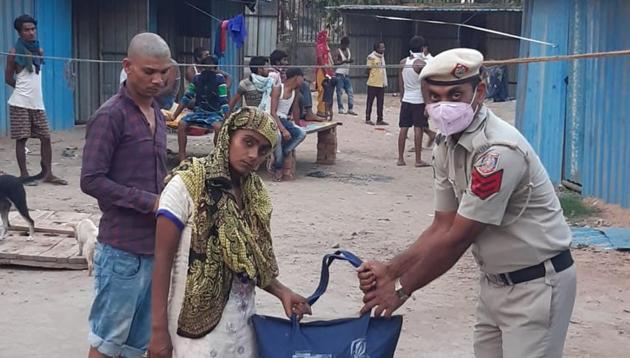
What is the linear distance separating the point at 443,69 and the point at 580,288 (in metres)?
4.41

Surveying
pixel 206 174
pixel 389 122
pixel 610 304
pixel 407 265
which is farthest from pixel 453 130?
pixel 389 122

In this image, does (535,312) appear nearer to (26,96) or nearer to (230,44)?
(26,96)

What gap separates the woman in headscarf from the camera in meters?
3.40

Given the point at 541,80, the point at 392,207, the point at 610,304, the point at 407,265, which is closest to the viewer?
the point at 407,265

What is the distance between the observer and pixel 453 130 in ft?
11.3

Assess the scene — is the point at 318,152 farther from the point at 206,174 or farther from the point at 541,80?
the point at 206,174

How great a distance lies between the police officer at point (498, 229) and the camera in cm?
335

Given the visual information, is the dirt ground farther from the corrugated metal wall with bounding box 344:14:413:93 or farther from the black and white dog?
the corrugated metal wall with bounding box 344:14:413:93

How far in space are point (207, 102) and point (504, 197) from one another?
31.4ft

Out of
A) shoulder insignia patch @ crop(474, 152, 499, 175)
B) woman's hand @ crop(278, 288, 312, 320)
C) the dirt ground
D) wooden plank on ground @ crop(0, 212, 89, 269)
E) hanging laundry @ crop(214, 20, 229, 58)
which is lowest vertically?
the dirt ground

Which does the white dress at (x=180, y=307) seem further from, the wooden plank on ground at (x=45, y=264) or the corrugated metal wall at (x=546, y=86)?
the corrugated metal wall at (x=546, y=86)

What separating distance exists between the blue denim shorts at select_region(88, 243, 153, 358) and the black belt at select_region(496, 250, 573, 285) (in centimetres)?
156

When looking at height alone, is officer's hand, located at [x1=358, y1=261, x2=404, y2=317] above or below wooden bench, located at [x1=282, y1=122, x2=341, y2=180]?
above

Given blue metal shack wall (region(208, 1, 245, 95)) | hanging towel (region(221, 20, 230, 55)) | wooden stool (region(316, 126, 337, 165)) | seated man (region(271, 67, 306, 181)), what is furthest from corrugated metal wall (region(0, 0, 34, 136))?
blue metal shack wall (region(208, 1, 245, 95))
